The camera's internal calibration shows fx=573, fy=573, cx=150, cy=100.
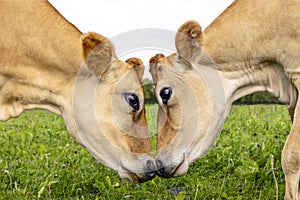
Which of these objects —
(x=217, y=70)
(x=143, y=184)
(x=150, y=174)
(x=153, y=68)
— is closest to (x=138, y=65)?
(x=153, y=68)

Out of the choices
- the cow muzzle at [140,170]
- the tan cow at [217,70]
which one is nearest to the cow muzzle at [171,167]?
the tan cow at [217,70]

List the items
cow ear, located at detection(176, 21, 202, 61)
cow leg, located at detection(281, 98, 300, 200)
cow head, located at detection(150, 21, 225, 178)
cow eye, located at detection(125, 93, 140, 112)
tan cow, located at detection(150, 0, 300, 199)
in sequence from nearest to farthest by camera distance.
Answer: cow leg, located at detection(281, 98, 300, 200)
cow eye, located at detection(125, 93, 140, 112)
cow ear, located at detection(176, 21, 202, 61)
tan cow, located at detection(150, 0, 300, 199)
cow head, located at detection(150, 21, 225, 178)

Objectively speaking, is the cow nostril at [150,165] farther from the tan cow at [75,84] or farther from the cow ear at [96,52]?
the cow ear at [96,52]

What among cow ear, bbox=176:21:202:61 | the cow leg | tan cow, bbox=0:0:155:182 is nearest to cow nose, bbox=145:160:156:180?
tan cow, bbox=0:0:155:182

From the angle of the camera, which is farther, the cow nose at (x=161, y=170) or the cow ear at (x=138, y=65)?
the cow nose at (x=161, y=170)

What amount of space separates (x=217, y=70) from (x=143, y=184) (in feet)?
4.39

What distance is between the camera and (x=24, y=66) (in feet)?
17.6

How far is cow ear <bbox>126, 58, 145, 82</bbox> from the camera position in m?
5.19

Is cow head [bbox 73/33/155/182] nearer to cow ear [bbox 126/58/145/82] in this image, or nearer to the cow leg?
cow ear [bbox 126/58/145/82]

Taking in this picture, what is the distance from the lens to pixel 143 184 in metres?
5.67

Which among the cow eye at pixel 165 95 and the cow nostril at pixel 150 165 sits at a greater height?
the cow eye at pixel 165 95

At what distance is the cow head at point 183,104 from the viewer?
17.8ft

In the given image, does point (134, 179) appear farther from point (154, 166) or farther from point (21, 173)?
point (21, 173)

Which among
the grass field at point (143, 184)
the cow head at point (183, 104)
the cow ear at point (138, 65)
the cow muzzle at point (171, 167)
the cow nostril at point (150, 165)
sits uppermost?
the cow ear at point (138, 65)
